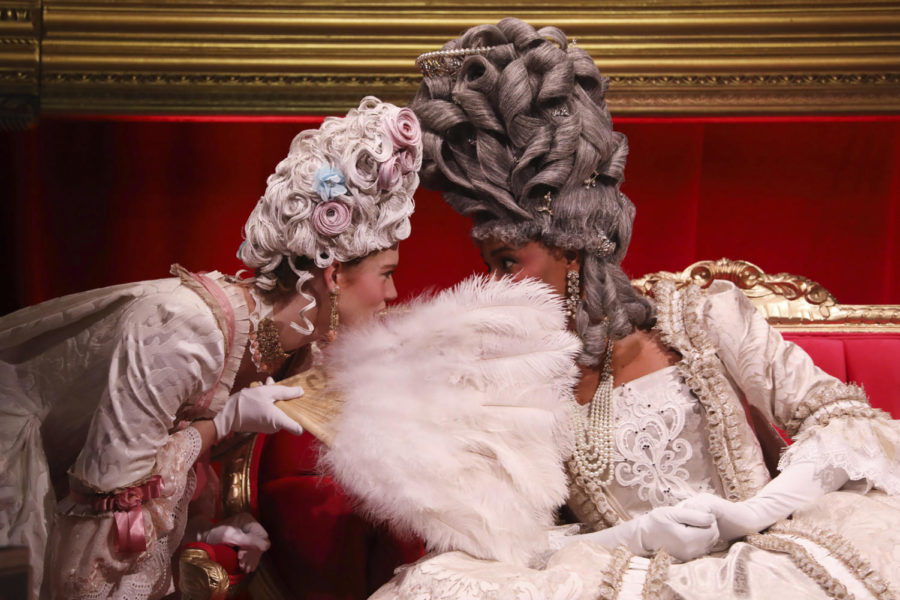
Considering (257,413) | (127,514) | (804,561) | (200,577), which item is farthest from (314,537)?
(804,561)

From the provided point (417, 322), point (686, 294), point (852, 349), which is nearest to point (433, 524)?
point (417, 322)

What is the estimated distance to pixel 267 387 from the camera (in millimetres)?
1698

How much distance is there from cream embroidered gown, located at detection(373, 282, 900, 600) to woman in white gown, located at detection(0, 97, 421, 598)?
1.48ft

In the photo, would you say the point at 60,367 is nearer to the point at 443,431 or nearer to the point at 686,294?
the point at 443,431

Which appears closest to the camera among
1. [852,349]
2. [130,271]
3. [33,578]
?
[33,578]

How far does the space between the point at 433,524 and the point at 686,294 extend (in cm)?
80

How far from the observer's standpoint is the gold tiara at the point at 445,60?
186cm

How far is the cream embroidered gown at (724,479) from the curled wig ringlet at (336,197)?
2.00 ft

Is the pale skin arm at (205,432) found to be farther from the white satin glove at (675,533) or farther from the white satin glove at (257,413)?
the white satin glove at (675,533)

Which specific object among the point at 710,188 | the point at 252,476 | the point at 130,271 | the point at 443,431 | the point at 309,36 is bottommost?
the point at 252,476

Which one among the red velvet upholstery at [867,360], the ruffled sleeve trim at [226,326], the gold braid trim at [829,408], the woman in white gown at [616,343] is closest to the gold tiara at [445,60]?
the woman in white gown at [616,343]

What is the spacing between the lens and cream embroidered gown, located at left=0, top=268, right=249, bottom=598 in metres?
1.49

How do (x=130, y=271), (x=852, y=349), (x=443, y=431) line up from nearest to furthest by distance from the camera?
(x=443, y=431)
(x=852, y=349)
(x=130, y=271)

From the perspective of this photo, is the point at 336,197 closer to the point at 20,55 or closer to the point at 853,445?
the point at 853,445
